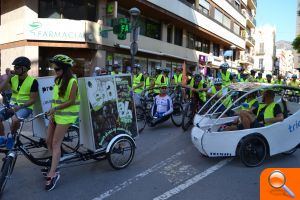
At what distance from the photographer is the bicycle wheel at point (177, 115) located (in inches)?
403

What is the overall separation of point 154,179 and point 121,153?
32.0 inches

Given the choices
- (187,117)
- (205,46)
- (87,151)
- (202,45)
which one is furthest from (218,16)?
(87,151)

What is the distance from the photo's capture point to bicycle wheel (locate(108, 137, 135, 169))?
5.74 metres

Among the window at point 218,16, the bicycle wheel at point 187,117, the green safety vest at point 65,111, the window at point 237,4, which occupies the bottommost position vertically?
the bicycle wheel at point 187,117

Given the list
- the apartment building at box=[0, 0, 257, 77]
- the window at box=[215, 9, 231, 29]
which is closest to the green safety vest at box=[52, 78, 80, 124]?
the apartment building at box=[0, 0, 257, 77]

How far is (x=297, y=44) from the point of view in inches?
898

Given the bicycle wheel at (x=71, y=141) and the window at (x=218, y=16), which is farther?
the window at (x=218, y=16)

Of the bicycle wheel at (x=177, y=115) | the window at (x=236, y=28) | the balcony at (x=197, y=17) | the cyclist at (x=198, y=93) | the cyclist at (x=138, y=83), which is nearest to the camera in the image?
the cyclist at (x=198, y=93)

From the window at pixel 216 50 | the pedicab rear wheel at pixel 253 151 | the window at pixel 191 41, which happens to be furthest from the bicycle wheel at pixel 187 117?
the window at pixel 216 50

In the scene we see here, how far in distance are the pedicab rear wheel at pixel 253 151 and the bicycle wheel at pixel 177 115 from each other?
14.0 ft

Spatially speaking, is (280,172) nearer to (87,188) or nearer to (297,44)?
(87,188)

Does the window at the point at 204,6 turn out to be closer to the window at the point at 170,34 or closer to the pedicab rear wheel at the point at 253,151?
the window at the point at 170,34

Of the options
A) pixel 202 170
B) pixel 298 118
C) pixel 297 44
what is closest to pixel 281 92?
pixel 298 118

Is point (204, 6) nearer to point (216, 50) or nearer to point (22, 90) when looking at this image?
point (216, 50)
